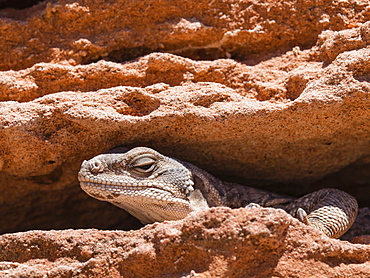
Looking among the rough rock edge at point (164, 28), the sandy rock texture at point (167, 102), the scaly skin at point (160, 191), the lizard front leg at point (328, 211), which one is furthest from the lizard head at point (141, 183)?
the rough rock edge at point (164, 28)

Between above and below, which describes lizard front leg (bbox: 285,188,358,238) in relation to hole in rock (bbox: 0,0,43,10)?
below

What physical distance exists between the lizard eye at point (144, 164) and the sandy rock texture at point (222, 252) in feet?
3.08

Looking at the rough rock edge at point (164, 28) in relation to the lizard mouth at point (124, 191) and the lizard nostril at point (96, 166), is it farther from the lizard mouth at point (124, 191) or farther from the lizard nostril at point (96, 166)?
the lizard mouth at point (124, 191)

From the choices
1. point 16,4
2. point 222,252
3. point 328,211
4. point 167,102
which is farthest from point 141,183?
point 16,4

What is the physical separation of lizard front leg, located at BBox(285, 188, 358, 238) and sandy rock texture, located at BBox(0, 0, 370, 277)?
196 millimetres

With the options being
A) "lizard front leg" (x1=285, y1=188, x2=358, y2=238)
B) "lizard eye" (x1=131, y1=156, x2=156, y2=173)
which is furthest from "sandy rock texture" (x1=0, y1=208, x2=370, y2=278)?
"lizard eye" (x1=131, y1=156, x2=156, y2=173)

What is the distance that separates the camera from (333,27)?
4.67 meters

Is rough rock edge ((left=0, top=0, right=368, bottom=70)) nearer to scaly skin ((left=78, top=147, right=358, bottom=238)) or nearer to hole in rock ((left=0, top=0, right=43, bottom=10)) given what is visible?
hole in rock ((left=0, top=0, right=43, bottom=10))

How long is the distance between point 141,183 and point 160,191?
0.18m

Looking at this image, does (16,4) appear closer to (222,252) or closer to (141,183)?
(141,183)

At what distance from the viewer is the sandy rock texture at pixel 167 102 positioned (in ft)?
13.3

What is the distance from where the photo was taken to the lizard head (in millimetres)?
4184

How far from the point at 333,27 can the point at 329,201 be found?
1.64 metres

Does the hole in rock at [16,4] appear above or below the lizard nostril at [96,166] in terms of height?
above
